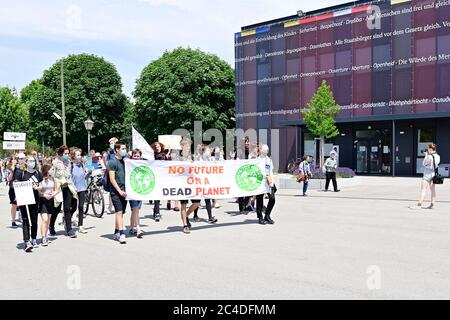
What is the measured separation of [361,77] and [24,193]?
30.9 metres

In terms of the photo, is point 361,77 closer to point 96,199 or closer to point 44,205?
point 96,199

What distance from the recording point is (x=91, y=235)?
10547mm

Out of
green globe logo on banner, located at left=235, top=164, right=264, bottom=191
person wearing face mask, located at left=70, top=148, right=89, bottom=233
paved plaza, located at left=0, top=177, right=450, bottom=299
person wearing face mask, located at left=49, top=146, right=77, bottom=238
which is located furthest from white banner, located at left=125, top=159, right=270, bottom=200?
person wearing face mask, located at left=70, top=148, right=89, bottom=233

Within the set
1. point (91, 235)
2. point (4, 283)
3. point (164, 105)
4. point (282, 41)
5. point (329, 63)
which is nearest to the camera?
point (4, 283)

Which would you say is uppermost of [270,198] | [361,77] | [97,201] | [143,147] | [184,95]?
[361,77]

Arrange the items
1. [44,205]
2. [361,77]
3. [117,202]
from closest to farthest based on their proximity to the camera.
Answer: [44,205], [117,202], [361,77]

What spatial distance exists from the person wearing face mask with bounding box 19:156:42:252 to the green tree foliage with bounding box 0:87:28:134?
6396cm

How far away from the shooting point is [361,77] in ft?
118

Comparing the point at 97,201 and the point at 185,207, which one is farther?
the point at 97,201

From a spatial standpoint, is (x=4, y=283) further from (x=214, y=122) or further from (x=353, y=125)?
(x=214, y=122)

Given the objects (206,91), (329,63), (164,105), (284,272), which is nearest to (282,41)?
(329,63)

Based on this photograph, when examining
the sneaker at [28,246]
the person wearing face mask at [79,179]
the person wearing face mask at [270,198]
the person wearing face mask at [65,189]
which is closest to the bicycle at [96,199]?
the person wearing face mask at [79,179]

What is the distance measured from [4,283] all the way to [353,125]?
32.4m

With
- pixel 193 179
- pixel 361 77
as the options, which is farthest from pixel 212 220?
pixel 361 77
